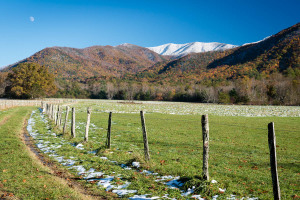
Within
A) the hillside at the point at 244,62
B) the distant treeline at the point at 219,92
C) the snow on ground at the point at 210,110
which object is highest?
the hillside at the point at 244,62

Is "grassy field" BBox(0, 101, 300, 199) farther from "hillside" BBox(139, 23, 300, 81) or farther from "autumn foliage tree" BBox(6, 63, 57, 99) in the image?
"hillside" BBox(139, 23, 300, 81)

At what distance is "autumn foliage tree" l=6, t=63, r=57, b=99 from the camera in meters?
75.9

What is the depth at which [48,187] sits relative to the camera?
634 centimetres

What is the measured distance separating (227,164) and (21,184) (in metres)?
7.83

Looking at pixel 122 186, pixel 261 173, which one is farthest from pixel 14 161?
pixel 261 173

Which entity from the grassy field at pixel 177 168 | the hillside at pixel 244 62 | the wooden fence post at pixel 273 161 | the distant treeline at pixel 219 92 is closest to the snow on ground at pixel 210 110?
the grassy field at pixel 177 168

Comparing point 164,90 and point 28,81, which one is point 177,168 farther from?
point 164,90

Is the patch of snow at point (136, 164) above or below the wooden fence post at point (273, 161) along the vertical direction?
below

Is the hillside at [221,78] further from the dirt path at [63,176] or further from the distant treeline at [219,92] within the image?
the dirt path at [63,176]

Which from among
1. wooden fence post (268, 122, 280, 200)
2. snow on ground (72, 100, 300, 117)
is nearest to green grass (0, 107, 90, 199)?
wooden fence post (268, 122, 280, 200)

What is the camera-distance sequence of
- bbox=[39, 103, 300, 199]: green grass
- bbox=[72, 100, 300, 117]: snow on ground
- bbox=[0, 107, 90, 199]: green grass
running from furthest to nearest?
bbox=[72, 100, 300, 117]: snow on ground, bbox=[39, 103, 300, 199]: green grass, bbox=[0, 107, 90, 199]: green grass

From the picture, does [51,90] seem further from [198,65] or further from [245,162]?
[198,65]

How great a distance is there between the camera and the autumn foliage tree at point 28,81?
2987 inches

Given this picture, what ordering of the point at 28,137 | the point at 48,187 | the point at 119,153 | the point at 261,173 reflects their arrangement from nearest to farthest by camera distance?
the point at 48,187 → the point at 261,173 → the point at 119,153 → the point at 28,137
